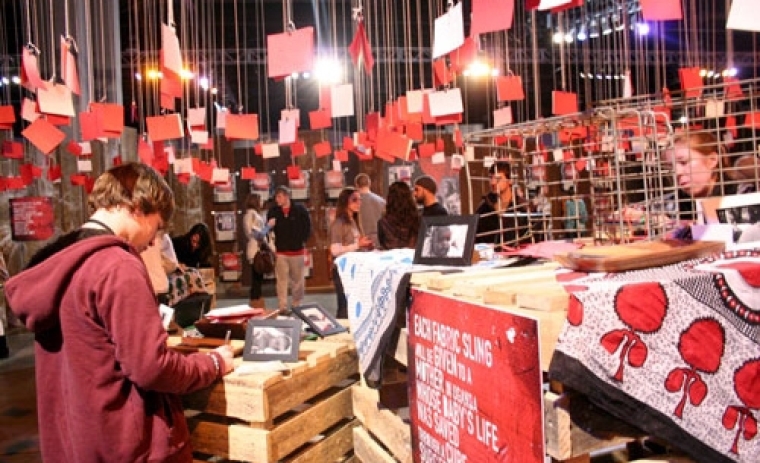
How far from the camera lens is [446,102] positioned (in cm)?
299

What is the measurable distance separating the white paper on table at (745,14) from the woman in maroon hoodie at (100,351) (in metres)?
1.52

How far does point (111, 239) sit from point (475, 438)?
1.06 m

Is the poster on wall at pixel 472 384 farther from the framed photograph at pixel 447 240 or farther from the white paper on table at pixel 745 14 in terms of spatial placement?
the white paper on table at pixel 745 14

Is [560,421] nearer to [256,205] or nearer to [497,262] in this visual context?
[497,262]

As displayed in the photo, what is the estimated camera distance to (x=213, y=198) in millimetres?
11383

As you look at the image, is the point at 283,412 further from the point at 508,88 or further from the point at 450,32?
the point at 508,88

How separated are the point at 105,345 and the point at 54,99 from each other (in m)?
1.95

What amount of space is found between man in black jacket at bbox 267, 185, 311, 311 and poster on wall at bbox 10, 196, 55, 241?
2.57 metres

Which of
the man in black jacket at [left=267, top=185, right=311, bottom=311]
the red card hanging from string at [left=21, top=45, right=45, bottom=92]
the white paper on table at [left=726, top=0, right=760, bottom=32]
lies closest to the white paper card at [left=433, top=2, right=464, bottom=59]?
the white paper on table at [left=726, top=0, right=760, bottom=32]

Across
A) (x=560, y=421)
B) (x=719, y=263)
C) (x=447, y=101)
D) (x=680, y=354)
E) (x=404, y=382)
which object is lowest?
(x=404, y=382)

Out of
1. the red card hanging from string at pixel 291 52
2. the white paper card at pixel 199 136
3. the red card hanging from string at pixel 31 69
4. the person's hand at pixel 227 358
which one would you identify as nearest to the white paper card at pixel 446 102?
the red card hanging from string at pixel 291 52

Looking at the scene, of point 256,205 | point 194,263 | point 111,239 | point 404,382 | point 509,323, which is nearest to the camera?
point 509,323

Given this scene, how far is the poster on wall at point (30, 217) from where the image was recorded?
7.93 meters

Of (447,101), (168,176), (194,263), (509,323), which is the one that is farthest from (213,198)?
(509,323)
